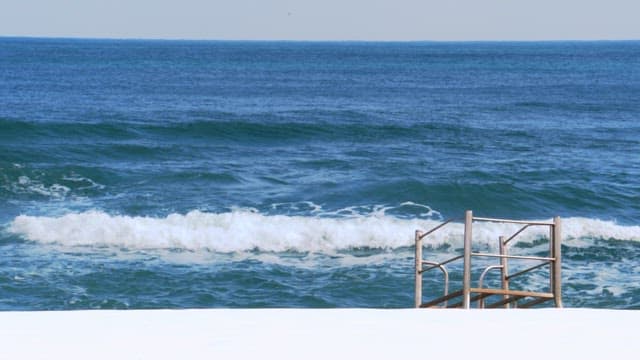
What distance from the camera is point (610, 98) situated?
217ft

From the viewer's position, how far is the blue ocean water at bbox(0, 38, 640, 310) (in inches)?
771

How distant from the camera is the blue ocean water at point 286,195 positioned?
64.2 feet

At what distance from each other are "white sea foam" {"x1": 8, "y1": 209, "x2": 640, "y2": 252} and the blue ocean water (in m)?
0.07

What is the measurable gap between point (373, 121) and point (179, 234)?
2568 cm

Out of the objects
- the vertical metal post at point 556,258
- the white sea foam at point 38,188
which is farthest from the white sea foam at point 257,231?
the vertical metal post at point 556,258
